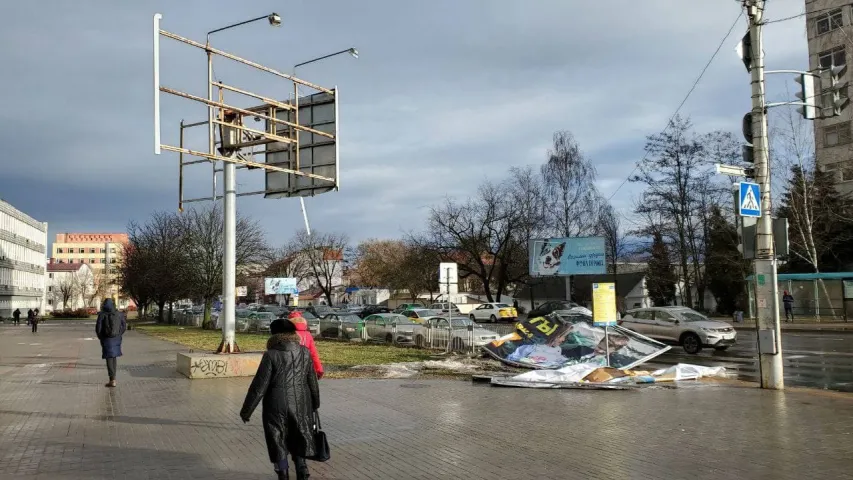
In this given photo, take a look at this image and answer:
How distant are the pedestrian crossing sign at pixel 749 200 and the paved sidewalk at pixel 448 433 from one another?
326 centimetres

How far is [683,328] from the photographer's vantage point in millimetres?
20641

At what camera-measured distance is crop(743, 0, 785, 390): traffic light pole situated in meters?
11.6

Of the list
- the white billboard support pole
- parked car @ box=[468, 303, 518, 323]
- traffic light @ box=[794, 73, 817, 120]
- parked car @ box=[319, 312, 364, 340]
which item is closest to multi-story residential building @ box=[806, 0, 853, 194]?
parked car @ box=[468, 303, 518, 323]

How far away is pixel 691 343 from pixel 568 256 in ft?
82.6

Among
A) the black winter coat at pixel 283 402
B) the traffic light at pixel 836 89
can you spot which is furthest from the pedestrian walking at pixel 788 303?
the black winter coat at pixel 283 402

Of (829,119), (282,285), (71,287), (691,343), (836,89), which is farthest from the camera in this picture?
(71,287)

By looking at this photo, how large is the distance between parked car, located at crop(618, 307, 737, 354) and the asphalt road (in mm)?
379

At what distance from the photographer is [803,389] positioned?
38.9 feet

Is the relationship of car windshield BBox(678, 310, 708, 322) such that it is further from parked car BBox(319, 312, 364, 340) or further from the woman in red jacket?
the woman in red jacket

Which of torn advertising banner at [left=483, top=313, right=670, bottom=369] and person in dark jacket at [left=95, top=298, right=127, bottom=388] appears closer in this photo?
person in dark jacket at [left=95, top=298, right=127, bottom=388]

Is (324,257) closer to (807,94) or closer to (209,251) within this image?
(209,251)

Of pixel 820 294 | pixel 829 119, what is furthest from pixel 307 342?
pixel 829 119

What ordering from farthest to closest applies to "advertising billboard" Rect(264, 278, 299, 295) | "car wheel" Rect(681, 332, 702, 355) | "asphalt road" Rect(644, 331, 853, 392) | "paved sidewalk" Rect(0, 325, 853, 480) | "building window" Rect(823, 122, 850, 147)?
"advertising billboard" Rect(264, 278, 299, 295), "building window" Rect(823, 122, 850, 147), "car wheel" Rect(681, 332, 702, 355), "asphalt road" Rect(644, 331, 853, 392), "paved sidewalk" Rect(0, 325, 853, 480)

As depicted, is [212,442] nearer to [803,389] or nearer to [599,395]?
[599,395]
